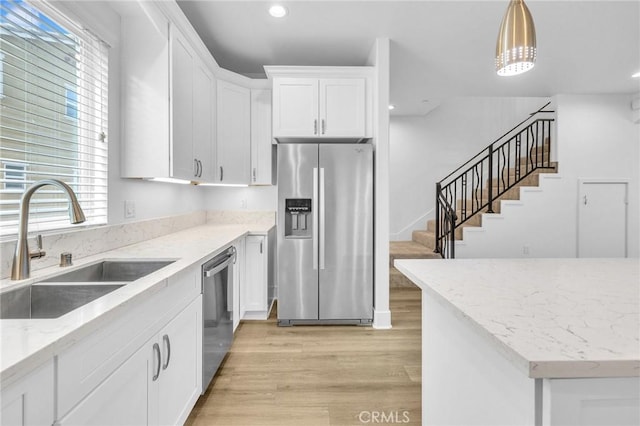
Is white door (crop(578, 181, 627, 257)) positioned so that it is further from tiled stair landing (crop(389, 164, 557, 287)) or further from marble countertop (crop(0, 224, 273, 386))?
marble countertop (crop(0, 224, 273, 386))

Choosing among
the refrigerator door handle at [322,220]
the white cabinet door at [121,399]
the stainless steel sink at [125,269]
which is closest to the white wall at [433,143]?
the refrigerator door handle at [322,220]

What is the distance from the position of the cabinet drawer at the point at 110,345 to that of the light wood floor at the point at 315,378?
0.86 m

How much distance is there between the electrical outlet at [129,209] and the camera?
2.23 m

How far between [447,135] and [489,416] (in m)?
6.57

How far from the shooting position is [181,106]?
2363 millimetres

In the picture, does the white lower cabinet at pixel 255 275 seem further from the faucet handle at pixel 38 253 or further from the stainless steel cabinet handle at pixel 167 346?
the faucet handle at pixel 38 253

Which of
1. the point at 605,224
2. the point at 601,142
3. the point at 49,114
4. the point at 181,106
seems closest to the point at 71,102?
the point at 49,114

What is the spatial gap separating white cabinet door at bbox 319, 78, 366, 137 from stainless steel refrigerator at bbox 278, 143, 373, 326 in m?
0.38

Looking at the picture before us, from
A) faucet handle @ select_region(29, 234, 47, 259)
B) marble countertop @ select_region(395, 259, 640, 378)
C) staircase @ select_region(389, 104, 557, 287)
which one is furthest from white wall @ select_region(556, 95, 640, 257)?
faucet handle @ select_region(29, 234, 47, 259)

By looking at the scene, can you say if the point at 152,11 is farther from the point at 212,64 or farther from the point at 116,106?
the point at 212,64

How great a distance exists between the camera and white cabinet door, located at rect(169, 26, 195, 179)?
7.26 feet

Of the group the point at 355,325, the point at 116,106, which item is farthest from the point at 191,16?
the point at 355,325

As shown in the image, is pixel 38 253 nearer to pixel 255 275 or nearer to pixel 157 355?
pixel 157 355

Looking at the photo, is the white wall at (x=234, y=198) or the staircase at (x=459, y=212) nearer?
the white wall at (x=234, y=198)
